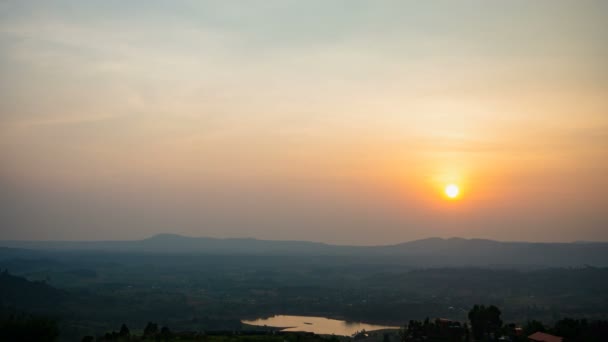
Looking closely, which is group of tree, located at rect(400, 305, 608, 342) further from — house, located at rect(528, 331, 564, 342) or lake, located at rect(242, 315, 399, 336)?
lake, located at rect(242, 315, 399, 336)

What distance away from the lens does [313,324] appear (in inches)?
4439

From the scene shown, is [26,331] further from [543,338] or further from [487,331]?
[543,338]

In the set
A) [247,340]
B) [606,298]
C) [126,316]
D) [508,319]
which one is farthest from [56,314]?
[606,298]

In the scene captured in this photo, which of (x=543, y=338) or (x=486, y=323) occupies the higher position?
(x=486, y=323)

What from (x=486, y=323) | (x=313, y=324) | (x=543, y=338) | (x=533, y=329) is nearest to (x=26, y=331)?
(x=486, y=323)

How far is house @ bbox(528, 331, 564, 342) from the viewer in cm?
5041

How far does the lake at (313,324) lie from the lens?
103 metres

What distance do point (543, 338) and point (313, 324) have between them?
66727mm

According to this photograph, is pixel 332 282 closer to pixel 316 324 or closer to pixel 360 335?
pixel 316 324

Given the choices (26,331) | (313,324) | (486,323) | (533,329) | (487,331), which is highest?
(486,323)

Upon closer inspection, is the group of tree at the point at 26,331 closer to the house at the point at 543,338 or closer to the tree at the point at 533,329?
the house at the point at 543,338

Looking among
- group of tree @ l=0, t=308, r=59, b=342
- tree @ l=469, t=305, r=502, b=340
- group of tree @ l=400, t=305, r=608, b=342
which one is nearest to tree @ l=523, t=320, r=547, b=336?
group of tree @ l=400, t=305, r=608, b=342

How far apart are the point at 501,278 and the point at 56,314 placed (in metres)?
133

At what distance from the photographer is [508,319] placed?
108750 millimetres
